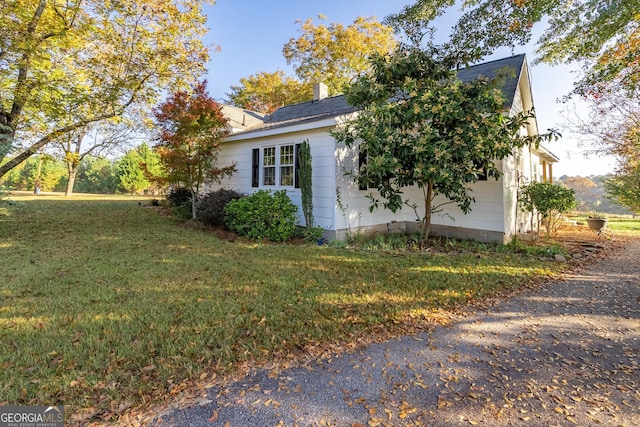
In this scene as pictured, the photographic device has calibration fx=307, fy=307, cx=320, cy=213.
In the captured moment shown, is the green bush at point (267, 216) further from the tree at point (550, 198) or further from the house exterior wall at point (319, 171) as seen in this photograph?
the tree at point (550, 198)

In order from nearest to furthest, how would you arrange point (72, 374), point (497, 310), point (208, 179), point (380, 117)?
1. point (72, 374)
2. point (497, 310)
3. point (380, 117)
4. point (208, 179)

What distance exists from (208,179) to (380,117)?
6272 mm

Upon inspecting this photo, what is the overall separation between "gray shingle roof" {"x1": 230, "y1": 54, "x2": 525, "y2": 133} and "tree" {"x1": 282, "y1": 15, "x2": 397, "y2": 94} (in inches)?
309

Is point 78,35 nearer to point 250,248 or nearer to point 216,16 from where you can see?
point 216,16

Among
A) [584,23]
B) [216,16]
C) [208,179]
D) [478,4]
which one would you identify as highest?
[216,16]

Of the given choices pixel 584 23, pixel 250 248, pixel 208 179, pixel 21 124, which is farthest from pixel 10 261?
pixel 584 23

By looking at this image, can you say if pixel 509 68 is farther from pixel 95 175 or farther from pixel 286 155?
pixel 95 175

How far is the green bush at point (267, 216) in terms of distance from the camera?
7996mm

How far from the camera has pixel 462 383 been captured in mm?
2420

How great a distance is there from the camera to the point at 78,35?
911cm

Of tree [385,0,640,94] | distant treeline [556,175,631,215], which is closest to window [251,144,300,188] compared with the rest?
tree [385,0,640,94]

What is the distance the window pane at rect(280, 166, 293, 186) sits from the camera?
898 centimetres

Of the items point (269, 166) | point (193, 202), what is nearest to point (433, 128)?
point (269, 166)

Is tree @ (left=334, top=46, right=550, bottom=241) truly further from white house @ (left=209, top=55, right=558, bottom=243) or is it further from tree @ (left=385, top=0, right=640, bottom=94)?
white house @ (left=209, top=55, right=558, bottom=243)
